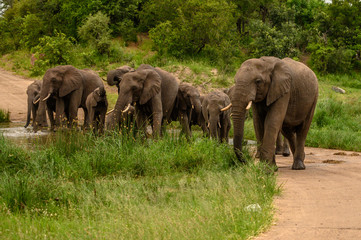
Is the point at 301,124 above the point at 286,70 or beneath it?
beneath

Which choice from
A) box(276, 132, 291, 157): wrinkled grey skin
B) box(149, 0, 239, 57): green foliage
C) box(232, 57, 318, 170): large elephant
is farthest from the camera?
A: box(149, 0, 239, 57): green foliage

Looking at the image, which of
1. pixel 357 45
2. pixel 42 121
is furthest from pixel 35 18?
pixel 42 121

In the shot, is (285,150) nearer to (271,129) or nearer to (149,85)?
(149,85)

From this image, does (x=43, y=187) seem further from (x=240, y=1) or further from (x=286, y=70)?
(x=240, y=1)

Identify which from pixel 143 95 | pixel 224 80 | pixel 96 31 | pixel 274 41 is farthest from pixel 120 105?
pixel 96 31

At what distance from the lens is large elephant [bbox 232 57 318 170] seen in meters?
9.28

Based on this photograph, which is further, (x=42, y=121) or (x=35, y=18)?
(x=35, y=18)

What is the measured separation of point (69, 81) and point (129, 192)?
9881mm

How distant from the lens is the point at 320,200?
7348 millimetres

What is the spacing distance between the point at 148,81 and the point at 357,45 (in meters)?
30.3

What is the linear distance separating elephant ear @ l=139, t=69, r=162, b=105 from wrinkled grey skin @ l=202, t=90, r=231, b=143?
2.06 m

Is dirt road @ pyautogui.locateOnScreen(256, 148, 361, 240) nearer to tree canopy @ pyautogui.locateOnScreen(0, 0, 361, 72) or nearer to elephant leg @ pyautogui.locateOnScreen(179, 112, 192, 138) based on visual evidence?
elephant leg @ pyautogui.locateOnScreen(179, 112, 192, 138)

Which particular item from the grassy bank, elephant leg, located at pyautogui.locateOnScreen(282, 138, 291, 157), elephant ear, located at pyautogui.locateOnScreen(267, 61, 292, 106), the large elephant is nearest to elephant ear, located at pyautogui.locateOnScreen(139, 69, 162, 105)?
the large elephant

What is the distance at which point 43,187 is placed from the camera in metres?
7.64
